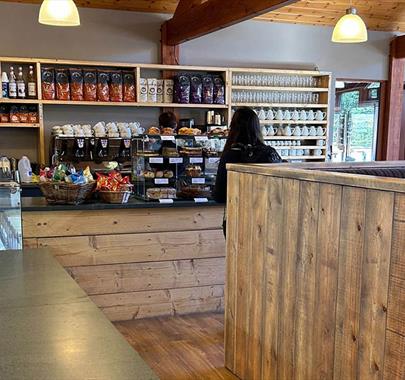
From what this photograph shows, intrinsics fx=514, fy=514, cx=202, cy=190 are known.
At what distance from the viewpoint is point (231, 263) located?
9.62 feet

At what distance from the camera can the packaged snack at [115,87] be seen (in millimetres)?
5707

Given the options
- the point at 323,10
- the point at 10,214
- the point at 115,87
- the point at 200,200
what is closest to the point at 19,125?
the point at 115,87

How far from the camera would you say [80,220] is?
351 cm

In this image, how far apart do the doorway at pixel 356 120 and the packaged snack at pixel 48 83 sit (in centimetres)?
390

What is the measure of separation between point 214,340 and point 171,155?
133cm

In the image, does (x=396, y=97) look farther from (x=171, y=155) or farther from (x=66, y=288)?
(x=66, y=288)

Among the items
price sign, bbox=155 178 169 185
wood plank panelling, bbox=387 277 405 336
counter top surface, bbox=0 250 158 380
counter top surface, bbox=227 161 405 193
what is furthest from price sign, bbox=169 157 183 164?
wood plank panelling, bbox=387 277 405 336

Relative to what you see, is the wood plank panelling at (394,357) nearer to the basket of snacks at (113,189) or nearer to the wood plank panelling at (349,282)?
the wood plank panelling at (349,282)

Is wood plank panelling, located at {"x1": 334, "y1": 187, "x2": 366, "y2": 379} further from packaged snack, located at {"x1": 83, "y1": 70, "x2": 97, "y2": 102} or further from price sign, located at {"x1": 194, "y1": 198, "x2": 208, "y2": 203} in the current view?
packaged snack, located at {"x1": 83, "y1": 70, "x2": 97, "y2": 102}

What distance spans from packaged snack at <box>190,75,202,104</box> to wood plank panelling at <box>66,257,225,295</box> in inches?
105

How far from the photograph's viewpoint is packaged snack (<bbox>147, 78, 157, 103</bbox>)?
19.4 ft

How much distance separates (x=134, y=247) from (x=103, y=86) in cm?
260

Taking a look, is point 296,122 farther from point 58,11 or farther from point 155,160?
point 58,11

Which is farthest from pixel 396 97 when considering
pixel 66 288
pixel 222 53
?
pixel 66 288
